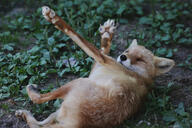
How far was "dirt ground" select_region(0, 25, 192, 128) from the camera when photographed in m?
5.04

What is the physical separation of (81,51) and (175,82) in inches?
81.9

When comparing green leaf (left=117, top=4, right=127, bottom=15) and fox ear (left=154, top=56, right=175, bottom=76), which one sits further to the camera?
green leaf (left=117, top=4, right=127, bottom=15)

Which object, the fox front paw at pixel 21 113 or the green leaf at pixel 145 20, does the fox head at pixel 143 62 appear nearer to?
the fox front paw at pixel 21 113

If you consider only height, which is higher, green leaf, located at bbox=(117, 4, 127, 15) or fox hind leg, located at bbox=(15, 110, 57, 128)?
green leaf, located at bbox=(117, 4, 127, 15)

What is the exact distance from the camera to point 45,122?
467cm

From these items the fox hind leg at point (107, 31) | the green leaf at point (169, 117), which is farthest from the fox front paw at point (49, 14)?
the green leaf at point (169, 117)

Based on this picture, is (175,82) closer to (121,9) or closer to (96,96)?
(96,96)

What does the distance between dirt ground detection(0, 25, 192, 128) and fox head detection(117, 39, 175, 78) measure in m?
0.44

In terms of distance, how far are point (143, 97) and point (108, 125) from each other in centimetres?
95

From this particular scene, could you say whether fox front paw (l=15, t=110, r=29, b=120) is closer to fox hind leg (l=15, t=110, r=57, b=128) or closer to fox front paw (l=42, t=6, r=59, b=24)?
fox hind leg (l=15, t=110, r=57, b=128)

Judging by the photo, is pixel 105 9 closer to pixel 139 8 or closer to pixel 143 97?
pixel 139 8

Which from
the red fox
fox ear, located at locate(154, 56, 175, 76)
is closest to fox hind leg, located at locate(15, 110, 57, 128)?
the red fox

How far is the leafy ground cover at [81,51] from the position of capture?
526 cm

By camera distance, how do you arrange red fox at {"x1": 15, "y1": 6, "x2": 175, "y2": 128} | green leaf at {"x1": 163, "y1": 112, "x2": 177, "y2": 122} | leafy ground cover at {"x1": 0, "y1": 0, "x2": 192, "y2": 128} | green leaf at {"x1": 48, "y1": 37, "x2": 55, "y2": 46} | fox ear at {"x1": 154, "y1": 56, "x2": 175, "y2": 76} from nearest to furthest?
red fox at {"x1": 15, "y1": 6, "x2": 175, "y2": 128} → green leaf at {"x1": 163, "y1": 112, "x2": 177, "y2": 122} → leafy ground cover at {"x1": 0, "y1": 0, "x2": 192, "y2": 128} → fox ear at {"x1": 154, "y1": 56, "x2": 175, "y2": 76} → green leaf at {"x1": 48, "y1": 37, "x2": 55, "y2": 46}
